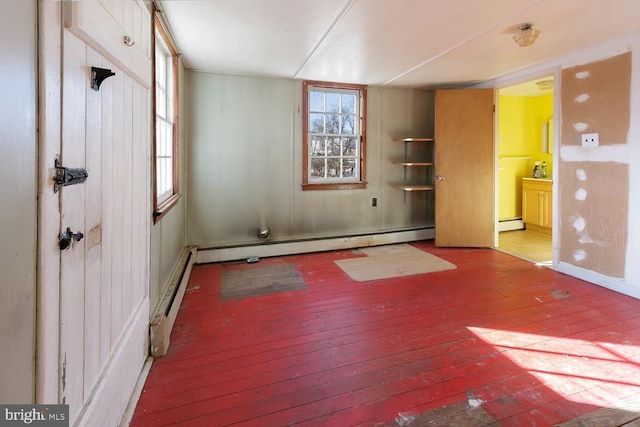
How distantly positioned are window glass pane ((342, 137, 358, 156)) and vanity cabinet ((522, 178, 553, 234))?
309cm

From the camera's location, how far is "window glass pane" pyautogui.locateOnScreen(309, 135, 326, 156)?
442 cm

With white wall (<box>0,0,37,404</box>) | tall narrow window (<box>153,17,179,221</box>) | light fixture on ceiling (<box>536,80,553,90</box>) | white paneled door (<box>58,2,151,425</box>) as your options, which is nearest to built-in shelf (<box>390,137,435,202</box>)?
Result: light fixture on ceiling (<box>536,80,553,90</box>)

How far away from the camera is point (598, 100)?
3031 millimetres

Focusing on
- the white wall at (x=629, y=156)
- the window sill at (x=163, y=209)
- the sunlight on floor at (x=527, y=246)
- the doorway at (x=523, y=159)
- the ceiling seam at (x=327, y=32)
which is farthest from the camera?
the doorway at (x=523, y=159)

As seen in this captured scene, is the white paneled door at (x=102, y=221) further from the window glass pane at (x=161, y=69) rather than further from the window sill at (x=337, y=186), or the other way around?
the window sill at (x=337, y=186)

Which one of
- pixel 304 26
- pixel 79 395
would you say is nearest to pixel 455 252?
pixel 304 26

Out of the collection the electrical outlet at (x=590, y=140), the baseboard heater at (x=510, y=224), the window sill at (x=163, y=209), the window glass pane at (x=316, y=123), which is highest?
the window glass pane at (x=316, y=123)

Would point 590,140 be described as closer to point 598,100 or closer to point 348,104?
point 598,100

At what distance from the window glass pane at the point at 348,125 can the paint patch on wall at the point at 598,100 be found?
2.46 metres

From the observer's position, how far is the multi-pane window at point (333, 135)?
4.37m

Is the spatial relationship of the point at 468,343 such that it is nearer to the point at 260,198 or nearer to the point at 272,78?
the point at 260,198

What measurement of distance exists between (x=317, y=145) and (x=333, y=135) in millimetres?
279

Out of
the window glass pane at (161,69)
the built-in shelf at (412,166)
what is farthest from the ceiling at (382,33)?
the built-in shelf at (412,166)

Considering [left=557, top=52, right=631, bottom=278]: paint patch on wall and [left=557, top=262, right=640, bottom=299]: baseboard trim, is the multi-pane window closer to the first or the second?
[left=557, top=52, right=631, bottom=278]: paint patch on wall
